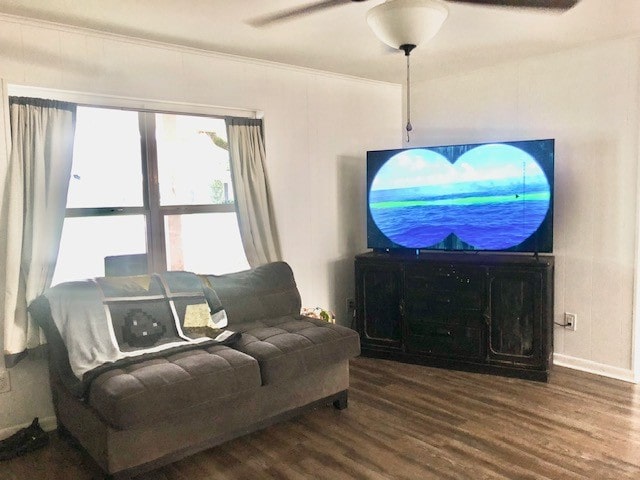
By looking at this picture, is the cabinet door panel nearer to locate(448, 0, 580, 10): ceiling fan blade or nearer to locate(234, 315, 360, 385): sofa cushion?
locate(234, 315, 360, 385): sofa cushion

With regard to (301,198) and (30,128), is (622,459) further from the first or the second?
(30,128)

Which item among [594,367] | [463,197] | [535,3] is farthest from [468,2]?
[594,367]

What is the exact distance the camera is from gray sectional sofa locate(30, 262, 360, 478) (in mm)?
2342

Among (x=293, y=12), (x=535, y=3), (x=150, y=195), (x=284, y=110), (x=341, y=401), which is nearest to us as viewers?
(x=535, y=3)

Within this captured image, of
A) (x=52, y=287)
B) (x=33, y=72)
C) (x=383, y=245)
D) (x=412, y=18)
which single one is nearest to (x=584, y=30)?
(x=412, y=18)

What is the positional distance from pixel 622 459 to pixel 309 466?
1563 millimetres

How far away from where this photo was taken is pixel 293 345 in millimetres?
2924

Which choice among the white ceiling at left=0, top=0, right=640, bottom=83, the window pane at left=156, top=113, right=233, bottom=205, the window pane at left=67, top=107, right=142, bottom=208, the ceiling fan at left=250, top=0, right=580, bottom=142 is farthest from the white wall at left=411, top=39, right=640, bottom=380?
the window pane at left=67, top=107, right=142, bottom=208

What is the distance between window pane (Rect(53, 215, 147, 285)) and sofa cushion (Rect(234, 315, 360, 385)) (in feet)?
3.11

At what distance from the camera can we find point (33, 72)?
2.91m

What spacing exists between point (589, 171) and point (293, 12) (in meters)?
2.43

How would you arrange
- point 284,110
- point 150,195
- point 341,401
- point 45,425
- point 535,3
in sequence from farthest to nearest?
point 284,110 → point 150,195 → point 341,401 → point 45,425 → point 535,3

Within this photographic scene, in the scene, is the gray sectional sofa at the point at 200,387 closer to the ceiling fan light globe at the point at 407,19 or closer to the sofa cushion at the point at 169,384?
the sofa cushion at the point at 169,384

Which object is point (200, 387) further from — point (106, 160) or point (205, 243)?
point (106, 160)
